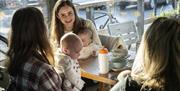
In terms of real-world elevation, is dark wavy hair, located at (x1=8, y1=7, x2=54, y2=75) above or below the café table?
above

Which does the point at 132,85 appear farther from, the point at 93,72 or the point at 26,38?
the point at 93,72

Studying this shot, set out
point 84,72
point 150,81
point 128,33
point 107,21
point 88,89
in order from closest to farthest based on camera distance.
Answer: point 150,81
point 84,72
point 88,89
point 128,33
point 107,21

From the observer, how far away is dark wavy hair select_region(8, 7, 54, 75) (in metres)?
1.90

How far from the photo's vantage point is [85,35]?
2953mm

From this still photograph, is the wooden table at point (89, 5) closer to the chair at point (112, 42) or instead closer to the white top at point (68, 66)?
the chair at point (112, 42)

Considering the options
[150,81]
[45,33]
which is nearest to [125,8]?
[45,33]

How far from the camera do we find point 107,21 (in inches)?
170

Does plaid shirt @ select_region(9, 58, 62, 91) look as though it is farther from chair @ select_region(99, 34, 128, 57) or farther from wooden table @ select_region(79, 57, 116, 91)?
chair @ select_region(99, 34, 128, 57)

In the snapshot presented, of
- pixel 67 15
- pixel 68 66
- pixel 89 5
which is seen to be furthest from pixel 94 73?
pixel 89 5

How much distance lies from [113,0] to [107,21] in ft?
1.04

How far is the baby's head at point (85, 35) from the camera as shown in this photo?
2918mm

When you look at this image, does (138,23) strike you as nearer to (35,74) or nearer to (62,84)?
(62,84)

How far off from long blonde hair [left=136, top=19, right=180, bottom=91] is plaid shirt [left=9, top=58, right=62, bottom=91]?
0.59 m

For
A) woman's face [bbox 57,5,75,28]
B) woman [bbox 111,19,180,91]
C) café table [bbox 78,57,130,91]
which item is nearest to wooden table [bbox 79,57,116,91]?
café table [bbox 78,57,130,91]
